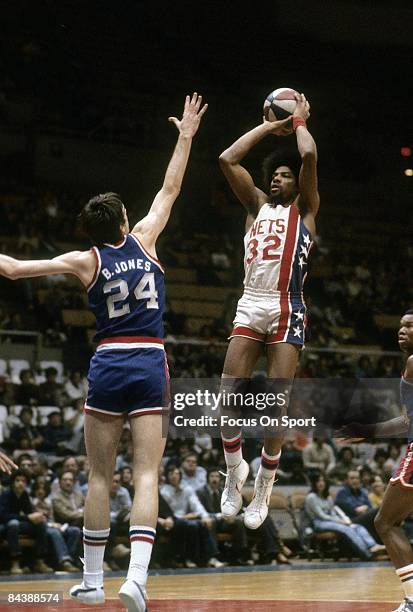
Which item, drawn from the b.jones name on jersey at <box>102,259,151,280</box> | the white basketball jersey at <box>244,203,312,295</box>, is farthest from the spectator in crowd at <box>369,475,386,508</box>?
the b.jones name on jersey at <box>102,259,151,280</box>

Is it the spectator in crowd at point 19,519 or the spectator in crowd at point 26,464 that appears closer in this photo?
the spectator in crowd at point 19,519

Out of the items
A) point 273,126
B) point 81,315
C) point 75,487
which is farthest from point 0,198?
point 273,126

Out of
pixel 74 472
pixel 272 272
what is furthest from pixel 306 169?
pixel 74 472

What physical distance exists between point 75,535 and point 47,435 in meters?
1.73

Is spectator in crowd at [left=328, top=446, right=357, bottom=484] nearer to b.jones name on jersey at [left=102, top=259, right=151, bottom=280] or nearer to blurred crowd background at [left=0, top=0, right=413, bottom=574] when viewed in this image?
blurred crowd background at [left=0, top=0, right=413, bottom=574]

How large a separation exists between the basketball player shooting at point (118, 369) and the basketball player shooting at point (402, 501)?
2207mm

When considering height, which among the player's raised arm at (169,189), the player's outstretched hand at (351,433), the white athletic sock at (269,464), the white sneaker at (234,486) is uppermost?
the player's raised arm at (169,189)

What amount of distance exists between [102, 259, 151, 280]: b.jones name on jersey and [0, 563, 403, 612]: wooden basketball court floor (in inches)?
107

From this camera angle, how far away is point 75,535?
12.2 m

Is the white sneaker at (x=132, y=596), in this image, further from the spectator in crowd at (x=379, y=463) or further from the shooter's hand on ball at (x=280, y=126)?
the spectator in crowd at (x=379, y=463)

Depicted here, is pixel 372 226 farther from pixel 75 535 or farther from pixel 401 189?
pixel 75 535

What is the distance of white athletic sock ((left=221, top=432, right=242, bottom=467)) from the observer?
8.29 m

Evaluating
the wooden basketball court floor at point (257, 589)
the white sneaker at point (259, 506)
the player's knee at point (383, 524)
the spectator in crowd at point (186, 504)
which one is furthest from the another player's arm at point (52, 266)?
the spectator in crowd at point (186, 504)

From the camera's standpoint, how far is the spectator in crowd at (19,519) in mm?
12023
